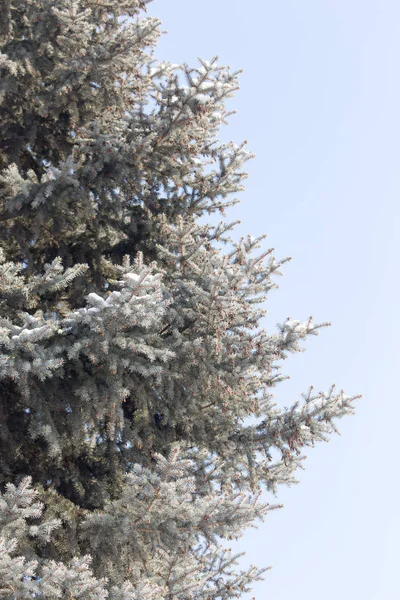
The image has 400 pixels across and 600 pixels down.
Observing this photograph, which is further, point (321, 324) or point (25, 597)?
point (321, 324)

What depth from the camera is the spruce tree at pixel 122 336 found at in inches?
215

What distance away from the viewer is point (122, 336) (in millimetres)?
5684

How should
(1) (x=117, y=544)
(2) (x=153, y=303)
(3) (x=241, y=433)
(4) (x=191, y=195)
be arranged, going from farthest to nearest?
1. (4) (x=191, y=195)
2. (3) (x=241, y=433)
3. (1) (x=117, y=544)
4. (2) (x=153, y=303)

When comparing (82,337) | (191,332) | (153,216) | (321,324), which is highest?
(153,216)

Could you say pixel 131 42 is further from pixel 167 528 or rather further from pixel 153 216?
pixel 167 528

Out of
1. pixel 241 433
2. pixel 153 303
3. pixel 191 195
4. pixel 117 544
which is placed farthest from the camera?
pixel 191 195

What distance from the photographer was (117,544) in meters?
5.91

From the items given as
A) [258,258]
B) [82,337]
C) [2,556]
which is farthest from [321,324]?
[2,556]

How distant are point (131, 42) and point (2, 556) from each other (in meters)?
5.48

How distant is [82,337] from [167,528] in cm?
183

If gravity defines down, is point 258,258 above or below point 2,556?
above

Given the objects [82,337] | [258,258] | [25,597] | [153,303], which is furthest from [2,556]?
[258,258]

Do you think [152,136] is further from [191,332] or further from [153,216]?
[191,332]

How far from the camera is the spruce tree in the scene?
5457 millimetres
